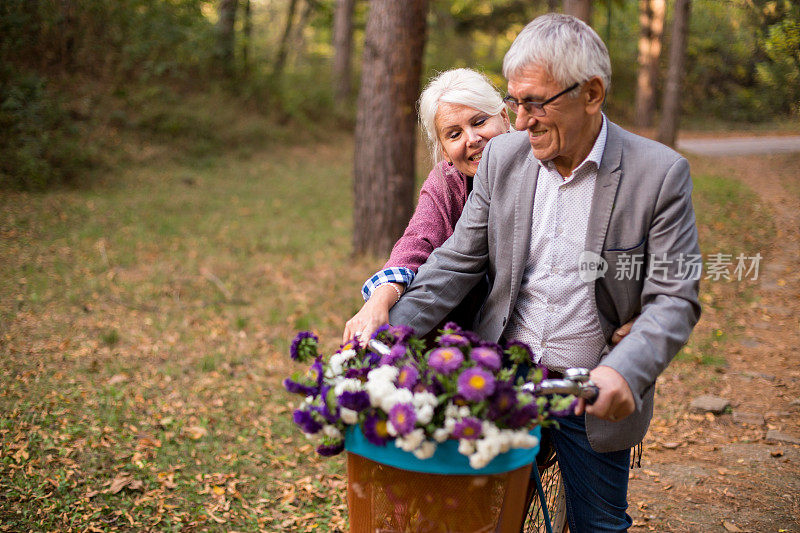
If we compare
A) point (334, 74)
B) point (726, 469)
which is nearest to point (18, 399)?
point (726, 469)

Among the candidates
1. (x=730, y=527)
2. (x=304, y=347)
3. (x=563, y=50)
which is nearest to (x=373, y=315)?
(x=304, y=347)

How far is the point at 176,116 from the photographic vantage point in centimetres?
1408

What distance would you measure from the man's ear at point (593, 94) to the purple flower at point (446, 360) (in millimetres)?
860

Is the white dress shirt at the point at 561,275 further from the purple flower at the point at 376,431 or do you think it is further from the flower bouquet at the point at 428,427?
the purple flower at the point at 376,431

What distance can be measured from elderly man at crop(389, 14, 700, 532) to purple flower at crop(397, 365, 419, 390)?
47 centimetres

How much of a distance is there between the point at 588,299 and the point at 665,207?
36cm

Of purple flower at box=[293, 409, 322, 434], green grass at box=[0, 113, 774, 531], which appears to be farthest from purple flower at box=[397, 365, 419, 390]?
green grass at box=[0, 113, 774, 531]

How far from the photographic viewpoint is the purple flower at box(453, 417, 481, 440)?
1521 mm

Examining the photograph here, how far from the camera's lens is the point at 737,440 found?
4988 millimetres

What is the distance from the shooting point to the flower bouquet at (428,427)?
154 centimetres

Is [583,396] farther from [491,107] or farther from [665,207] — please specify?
[491,107]

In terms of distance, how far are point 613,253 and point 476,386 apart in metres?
0.74

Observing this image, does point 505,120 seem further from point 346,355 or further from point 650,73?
point 650,73

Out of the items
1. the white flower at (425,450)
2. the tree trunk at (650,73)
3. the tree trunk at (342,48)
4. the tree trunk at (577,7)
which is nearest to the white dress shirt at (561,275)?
the white flower at (425,450)
